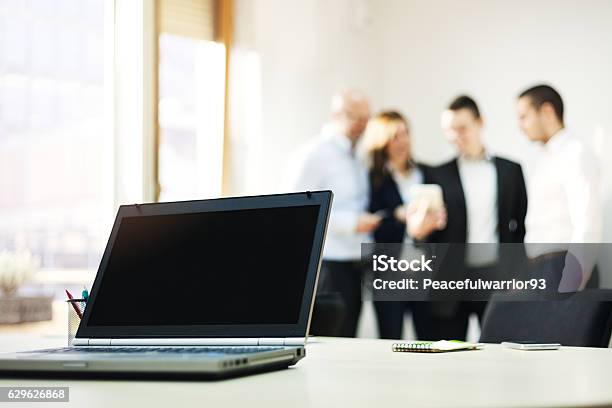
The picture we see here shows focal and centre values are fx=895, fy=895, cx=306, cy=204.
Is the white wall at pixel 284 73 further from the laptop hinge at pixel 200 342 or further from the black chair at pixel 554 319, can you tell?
the laptop hinge at pixel 200 342

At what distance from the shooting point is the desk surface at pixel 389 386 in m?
0.77

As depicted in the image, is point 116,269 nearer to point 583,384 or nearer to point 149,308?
point 149,308

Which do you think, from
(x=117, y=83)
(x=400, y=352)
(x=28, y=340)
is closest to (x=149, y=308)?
(x=400, y=352)

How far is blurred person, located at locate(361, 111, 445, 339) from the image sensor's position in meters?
5.32

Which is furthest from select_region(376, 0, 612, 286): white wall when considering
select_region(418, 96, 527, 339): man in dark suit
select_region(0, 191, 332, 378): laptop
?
select_region(0, 191, 332, 378): laptop

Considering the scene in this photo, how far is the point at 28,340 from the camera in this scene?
5.80 feet

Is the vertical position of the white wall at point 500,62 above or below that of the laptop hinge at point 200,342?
above

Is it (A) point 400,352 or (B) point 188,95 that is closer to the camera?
(A) point 400,352

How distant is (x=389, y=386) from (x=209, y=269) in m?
0.39

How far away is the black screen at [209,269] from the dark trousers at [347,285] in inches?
153

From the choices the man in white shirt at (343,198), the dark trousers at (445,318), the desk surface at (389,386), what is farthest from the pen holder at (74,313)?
the dark trousers at (445,318)

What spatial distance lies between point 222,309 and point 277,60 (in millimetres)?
4349

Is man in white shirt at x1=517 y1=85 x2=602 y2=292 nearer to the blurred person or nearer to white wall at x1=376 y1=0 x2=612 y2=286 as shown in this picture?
white wall at x1=376 y1=0 x2=612 y2=286

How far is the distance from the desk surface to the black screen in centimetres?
11
